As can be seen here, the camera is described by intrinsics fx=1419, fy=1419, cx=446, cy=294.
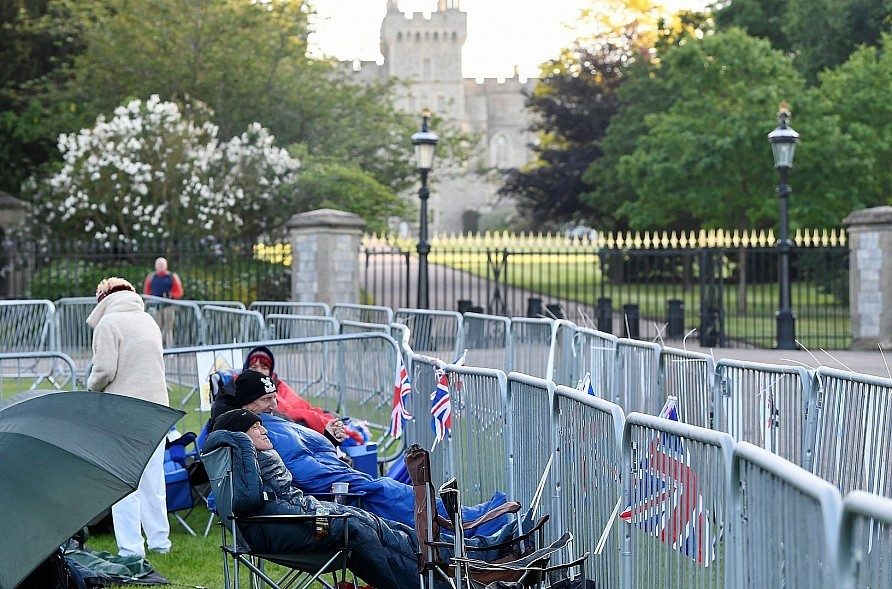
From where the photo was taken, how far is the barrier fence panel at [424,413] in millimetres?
8266

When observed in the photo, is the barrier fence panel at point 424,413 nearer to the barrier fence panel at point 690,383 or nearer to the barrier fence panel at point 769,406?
the barrier fence panel at point 690,383

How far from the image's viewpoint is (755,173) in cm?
3622

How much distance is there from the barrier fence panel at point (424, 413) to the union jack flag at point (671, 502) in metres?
2.97

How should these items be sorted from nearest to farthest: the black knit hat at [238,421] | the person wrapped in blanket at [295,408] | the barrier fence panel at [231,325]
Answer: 1. the black knit hat at [238,421]
2. the person wrapped in blanket at [295,408]
3. the barrier fence panel at [231,325]

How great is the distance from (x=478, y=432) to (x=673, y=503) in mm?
2657

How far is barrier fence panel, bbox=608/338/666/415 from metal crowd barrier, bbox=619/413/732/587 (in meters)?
4.08

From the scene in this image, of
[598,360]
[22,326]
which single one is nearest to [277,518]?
[598,360]

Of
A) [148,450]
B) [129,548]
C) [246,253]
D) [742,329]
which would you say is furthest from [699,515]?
[742,329]

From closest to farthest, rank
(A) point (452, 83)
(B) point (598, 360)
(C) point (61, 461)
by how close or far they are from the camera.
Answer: (C) point (61, 461) → (B) point (598, 360) → (A) point (452, 83)

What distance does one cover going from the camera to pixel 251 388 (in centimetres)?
731

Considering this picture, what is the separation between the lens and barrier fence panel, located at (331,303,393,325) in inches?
613

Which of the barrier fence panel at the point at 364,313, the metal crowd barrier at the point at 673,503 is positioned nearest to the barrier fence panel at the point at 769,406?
the metal crowd barrier at the point at 673,503

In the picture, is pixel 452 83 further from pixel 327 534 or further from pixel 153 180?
pixel 327 534

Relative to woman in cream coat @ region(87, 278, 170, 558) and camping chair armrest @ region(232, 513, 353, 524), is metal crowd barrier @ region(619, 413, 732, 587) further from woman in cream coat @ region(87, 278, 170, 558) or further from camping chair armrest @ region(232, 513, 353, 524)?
woman in cream coat @ region(87, 278, 170, 558)
